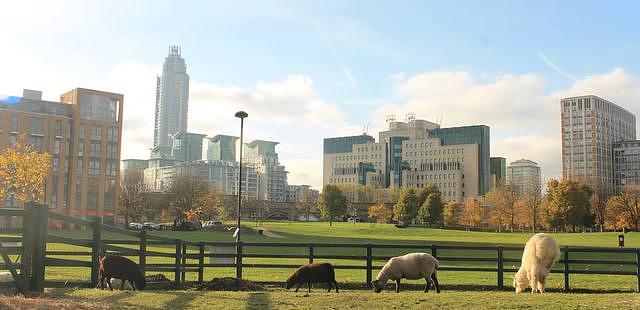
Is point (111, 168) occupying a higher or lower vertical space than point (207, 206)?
higher

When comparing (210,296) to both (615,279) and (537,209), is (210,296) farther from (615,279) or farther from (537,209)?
(537,209)

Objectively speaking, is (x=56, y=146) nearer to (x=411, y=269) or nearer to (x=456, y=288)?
(x=456, y=288)

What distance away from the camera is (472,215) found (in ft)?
365

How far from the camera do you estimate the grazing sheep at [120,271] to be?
13203mm

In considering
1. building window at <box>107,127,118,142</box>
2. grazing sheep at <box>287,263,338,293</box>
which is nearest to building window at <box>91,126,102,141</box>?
building window at <box>107,127,118,142</box>

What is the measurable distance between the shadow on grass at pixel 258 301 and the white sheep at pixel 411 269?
386 cm

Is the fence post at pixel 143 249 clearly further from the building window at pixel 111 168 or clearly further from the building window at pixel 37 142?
the building window at pixel 111 168

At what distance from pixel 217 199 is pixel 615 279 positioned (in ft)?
275

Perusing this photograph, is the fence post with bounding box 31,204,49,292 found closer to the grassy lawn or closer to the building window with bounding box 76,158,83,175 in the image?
the grassy lawn

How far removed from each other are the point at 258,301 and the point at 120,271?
156 inches

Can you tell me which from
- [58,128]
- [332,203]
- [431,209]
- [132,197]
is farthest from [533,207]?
[58,128]

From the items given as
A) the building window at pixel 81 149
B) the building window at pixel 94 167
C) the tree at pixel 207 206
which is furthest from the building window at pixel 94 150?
the tree at pixel 207 206

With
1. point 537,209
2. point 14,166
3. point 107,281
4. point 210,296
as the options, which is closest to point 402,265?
point 210,296

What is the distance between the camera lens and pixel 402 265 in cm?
1495
